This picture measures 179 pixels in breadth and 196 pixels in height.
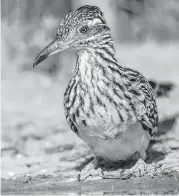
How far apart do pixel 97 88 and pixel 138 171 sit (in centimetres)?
124

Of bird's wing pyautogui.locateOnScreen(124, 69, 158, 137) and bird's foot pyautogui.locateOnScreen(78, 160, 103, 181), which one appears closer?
bird's wing pyautogui.locateOnScreen(124, 69, 158, 137)

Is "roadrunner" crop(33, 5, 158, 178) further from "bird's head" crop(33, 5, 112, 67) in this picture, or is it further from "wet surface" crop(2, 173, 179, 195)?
"wet surface" crop(2, 173, 179, 195)

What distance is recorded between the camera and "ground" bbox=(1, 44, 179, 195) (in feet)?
27.9

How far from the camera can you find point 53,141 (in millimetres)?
Answer: 10625

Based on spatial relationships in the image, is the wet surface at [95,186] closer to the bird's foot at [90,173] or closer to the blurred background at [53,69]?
the bird's foot at [90,173]

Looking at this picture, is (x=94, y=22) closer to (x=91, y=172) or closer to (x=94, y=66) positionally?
(x=94, y=66)

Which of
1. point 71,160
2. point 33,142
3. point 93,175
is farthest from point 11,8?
point 93,175

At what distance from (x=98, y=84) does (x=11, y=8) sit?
656 cm

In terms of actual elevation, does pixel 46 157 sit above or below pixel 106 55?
below

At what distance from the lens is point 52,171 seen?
9.38 meters

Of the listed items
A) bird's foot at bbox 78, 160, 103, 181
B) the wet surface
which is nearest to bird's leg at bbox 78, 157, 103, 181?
bird's foot at bbox 78, 160, 103, 181

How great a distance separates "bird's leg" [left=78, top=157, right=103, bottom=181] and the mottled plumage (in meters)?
0.51

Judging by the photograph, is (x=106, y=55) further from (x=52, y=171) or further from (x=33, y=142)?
(x=33, y=142)

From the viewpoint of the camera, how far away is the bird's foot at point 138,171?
8.76 meters
